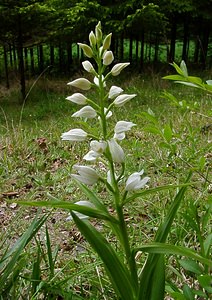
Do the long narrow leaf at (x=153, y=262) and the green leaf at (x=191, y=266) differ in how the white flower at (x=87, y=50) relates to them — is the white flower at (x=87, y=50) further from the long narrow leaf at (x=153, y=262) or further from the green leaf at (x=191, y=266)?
the green leaf at (x=191, y=266)

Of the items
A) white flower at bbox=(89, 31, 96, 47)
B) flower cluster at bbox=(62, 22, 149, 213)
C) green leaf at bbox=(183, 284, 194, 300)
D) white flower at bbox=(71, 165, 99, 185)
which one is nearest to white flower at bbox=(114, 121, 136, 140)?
flower cluster at bbox=(62, 22, 149, 213)

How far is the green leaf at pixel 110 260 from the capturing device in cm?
109

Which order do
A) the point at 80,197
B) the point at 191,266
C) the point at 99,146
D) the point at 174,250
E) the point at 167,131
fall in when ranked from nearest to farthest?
the point at 174,250
the point at 99,146
the point at 191,266
the point at 167,131
the point at 80,197

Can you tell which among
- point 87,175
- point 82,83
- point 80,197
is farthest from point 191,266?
point 80,197

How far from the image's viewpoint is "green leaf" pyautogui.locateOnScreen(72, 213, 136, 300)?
1.09 meters

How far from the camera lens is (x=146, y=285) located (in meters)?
1.10

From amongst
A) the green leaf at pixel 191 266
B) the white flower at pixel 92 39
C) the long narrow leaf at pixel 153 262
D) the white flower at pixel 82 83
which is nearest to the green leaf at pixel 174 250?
the long narrow leaf at pixel 153 262

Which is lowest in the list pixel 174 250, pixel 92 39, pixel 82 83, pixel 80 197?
pixel 80 197

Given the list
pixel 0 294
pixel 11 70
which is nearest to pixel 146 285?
pixel 0 294

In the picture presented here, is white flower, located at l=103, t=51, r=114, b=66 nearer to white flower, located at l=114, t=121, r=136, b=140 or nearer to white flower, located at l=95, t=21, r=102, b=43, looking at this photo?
white flower, located at l=95, t=21, r=102, b=43

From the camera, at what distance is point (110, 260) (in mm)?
1092

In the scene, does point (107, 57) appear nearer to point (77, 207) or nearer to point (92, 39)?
point (92, 39)

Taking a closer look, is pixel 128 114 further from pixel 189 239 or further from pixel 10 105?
pixel 10 105

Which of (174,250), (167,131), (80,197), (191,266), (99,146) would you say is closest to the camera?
(174,250)
